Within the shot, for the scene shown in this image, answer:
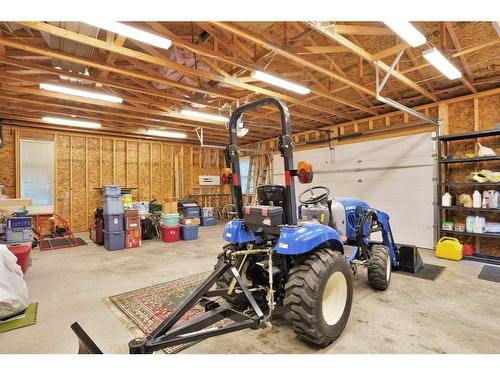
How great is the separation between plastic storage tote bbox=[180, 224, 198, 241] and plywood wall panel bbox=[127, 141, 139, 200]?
11.8 ft

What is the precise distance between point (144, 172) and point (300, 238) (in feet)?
29.5

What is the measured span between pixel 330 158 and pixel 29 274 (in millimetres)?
7526

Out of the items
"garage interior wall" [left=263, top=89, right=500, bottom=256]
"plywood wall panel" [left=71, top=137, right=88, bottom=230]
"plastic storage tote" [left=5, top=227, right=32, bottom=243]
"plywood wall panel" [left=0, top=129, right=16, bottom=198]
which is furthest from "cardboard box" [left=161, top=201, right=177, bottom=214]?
"garage interior wall" [left=263, top=89, right=500, bottom=256]

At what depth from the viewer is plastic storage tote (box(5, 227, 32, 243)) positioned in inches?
195

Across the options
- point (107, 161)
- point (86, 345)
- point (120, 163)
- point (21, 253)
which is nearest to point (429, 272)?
point (86, 345)

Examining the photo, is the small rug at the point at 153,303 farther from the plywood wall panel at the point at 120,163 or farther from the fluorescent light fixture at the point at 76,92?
the plywood wall panel at the point at 120,163

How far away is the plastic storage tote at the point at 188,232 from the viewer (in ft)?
23.0

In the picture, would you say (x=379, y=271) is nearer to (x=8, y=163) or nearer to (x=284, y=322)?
(x=284, y=322)

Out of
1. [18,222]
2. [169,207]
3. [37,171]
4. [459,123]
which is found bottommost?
[18,222]

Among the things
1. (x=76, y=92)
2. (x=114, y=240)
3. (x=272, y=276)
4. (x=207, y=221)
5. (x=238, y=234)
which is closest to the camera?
(x=272, y=276)

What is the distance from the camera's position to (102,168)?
8.95 metres

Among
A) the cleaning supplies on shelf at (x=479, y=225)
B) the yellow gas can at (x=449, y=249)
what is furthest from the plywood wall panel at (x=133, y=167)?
the cleaning supplies on shelf at (x=479, y=225)

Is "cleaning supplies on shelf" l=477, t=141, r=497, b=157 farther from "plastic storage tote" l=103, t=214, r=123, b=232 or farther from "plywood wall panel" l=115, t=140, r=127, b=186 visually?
"plywood wall panel" l=115, t=140, r=127, b=186

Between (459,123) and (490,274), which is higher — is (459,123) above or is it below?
above
